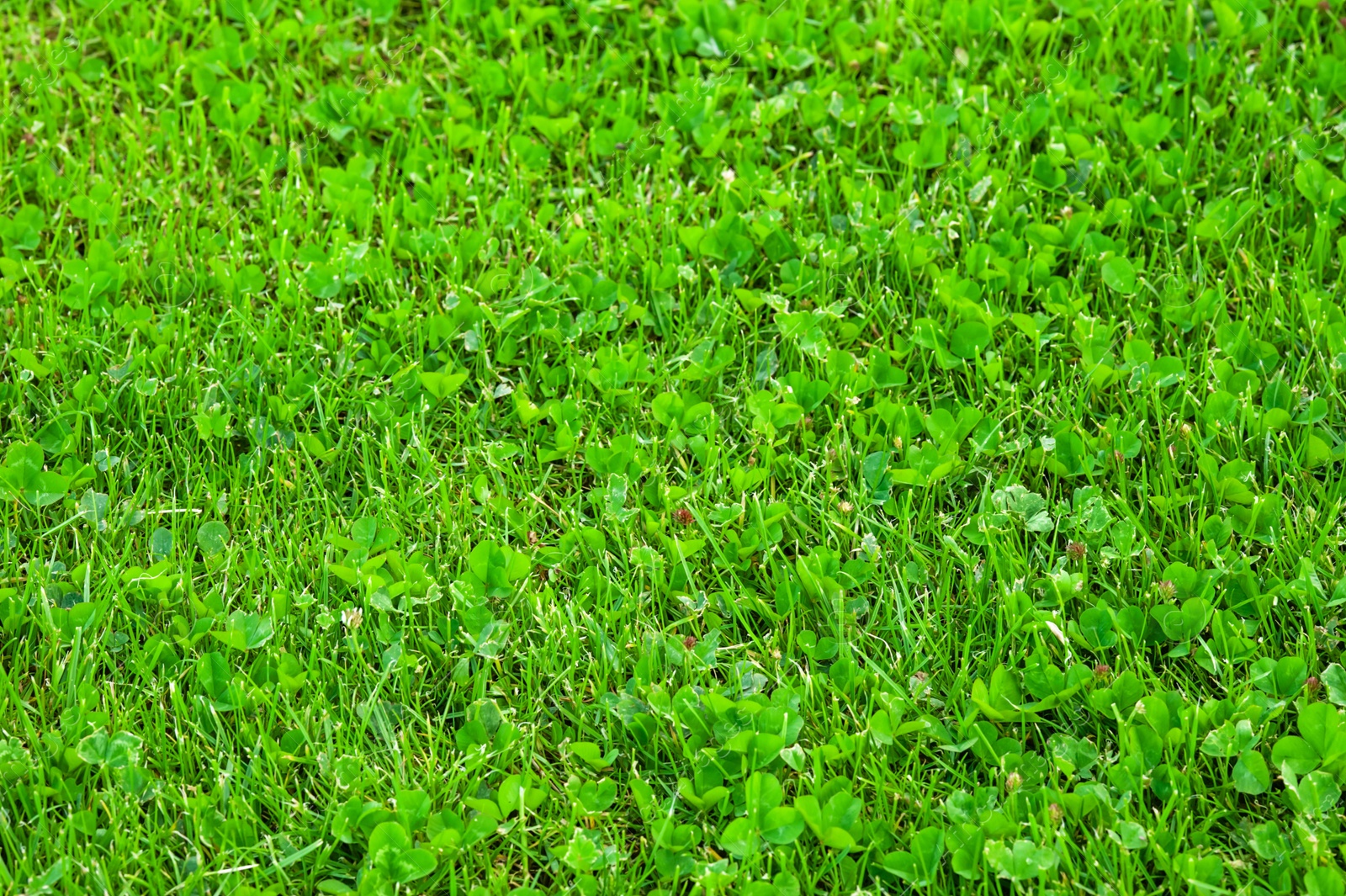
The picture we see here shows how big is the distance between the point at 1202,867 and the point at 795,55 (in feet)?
7.96

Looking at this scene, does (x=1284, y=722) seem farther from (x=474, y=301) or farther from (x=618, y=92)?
(x=618, y=92)

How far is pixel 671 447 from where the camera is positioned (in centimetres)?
289

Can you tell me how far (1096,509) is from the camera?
8.80ft

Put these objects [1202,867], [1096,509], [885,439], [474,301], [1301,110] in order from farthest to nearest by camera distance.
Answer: [1301,110]
[474,301]
[885,439]
[1096,509]
[1202,867]

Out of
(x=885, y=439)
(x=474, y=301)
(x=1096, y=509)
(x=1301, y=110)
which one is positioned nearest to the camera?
(x=1096, y=509)

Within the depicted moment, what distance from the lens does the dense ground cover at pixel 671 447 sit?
2283 millimetres

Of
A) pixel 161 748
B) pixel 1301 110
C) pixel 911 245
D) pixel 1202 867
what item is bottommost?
pixel 161 748

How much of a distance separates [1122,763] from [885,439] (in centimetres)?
86

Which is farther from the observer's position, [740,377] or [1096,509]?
[740,377]

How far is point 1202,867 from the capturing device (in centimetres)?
215

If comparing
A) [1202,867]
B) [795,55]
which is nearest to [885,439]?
[1202,867]

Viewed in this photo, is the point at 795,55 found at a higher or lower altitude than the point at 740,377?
higher

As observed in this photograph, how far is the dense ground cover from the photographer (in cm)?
228

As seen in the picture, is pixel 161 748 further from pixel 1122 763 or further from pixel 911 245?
pixel 911 245
